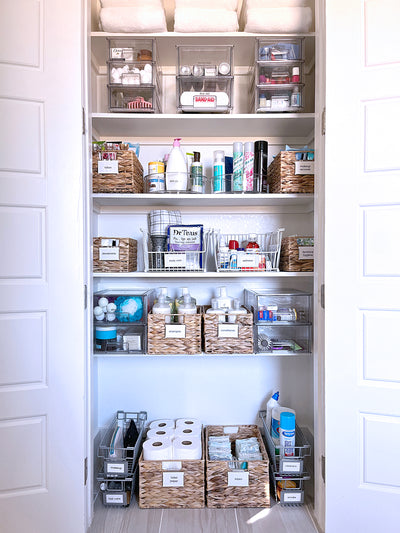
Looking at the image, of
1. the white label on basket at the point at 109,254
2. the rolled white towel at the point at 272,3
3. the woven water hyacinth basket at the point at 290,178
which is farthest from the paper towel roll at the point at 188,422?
the rolled white towel at the point at 272,3

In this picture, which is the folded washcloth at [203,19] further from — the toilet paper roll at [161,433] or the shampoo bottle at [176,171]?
the toilet paper roll at [161,433]

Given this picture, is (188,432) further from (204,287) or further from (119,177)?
(119,177)

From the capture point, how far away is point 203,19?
1.60m

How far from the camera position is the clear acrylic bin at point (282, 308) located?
1.69m

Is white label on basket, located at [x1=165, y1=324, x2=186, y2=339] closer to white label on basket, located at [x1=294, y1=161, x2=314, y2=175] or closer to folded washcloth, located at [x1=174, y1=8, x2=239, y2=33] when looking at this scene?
white label on basket, located at [x1=294, y1=161, x2=314, y2=175]

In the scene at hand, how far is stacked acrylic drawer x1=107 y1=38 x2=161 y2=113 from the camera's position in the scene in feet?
5.36

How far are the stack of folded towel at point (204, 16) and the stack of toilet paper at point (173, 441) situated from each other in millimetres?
1906

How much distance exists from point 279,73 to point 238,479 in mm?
1868
